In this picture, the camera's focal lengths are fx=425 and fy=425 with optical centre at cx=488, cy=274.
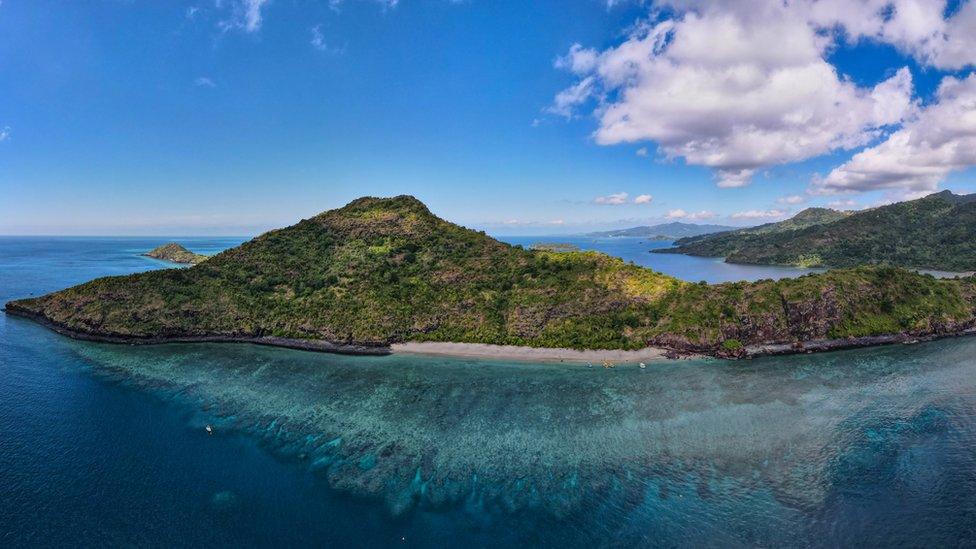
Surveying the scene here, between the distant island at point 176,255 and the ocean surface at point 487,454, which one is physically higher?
the distant island at point 176,255

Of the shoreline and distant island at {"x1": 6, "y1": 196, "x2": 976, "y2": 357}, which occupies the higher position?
distant island at {"x1": 6, "y1": 196, "x2": 976, "y2": 357}

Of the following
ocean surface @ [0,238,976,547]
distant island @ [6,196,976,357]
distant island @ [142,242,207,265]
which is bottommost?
ocean surface @ [0,238,976,547]

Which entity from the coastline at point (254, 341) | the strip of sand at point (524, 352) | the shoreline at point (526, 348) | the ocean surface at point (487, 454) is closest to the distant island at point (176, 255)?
the coastline at point (254, 341)

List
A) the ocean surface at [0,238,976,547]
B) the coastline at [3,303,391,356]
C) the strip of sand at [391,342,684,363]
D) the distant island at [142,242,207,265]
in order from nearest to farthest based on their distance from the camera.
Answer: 1. the ocean surface at [0,238,976,547]
2. the strip of sand at [391,342,684,363]
3. the coastline at [3,303,391,356]
4. the distant island at [142,242,207,265]

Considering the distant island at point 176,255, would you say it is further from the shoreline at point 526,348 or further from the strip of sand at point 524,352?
the strip of sand at point 524,352

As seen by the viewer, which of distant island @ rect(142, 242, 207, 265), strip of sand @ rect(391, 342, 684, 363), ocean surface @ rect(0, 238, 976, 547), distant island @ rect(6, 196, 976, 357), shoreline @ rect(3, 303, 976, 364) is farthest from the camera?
distant island @ rect(142, 242, 207, 265)

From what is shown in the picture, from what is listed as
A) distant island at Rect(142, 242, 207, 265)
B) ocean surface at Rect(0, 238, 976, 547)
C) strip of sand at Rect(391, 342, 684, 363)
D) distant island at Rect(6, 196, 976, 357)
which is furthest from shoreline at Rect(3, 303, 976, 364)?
distant island at Rect(142, 242, 207, 265)

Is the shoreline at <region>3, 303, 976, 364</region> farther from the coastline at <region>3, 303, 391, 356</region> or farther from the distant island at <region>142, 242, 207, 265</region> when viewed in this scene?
the distant island at <region>142, 242, 207, 265</region>
